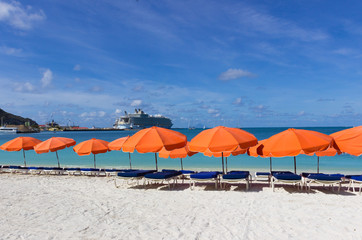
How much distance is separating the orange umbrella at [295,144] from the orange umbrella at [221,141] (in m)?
0.46

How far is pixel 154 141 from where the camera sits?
23.7 feet

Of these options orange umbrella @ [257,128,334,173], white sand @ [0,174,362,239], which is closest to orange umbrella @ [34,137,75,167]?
white sand @ [0,174,362,239]

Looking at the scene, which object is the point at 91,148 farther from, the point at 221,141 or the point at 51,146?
the point at 221,141

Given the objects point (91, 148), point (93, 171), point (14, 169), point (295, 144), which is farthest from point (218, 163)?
point (295, 144)

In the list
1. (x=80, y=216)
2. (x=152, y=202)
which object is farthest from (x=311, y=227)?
(x=80, y=216)

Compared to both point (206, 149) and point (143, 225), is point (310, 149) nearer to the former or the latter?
point (206, 149)

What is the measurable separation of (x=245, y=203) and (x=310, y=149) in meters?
2.03

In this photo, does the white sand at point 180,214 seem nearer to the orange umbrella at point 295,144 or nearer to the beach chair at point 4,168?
the orange umbrella at point 295,144

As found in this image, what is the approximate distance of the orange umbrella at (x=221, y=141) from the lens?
6.72 meters

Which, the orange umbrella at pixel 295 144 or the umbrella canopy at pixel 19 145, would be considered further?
the umbrella canopy at pixel 19 145

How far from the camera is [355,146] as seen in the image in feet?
21.6

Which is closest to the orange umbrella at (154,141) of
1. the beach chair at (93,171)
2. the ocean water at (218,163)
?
the beach chair at (93,171)

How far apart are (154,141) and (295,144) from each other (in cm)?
355

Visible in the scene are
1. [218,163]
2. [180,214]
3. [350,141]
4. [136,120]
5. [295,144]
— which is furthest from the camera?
Result: [136,120]
